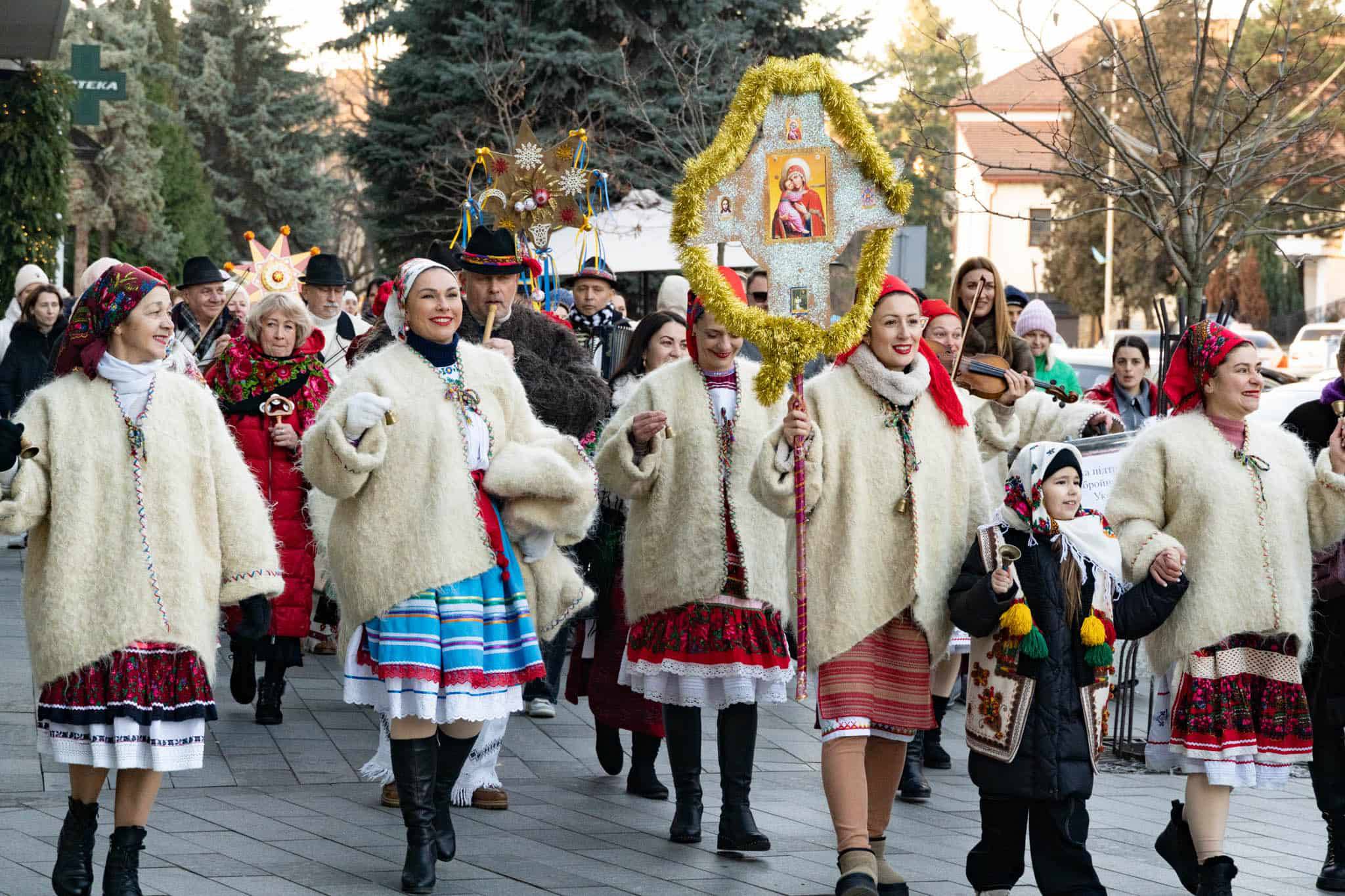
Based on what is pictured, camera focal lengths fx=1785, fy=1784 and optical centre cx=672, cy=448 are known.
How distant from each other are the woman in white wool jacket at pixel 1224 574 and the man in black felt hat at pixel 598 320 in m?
3.81

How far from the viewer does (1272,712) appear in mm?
6000

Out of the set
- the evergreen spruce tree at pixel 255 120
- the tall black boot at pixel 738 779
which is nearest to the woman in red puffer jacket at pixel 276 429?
the tall black boot at pixel 738 779

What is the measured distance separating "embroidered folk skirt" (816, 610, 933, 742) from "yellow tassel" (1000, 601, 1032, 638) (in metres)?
0.47

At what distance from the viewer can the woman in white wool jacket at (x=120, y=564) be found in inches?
204

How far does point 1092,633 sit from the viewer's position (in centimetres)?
549

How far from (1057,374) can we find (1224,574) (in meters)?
4.43

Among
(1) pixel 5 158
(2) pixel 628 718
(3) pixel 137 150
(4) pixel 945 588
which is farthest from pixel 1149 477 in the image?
(3) pixel 137 150

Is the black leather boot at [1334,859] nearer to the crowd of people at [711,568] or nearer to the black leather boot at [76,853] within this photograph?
the crowd of people at [711,568]

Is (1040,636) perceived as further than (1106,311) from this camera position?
No

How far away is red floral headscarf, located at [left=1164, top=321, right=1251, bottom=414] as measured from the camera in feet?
20.1

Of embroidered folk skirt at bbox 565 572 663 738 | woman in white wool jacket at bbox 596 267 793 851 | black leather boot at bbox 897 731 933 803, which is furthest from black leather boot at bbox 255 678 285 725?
black leather boot at bbox 897 731 933 803

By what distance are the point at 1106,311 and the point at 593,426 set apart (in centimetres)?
4194

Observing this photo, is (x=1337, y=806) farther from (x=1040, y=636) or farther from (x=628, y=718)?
(x=628, y=718)

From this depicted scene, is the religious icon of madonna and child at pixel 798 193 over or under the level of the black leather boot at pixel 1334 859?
over
